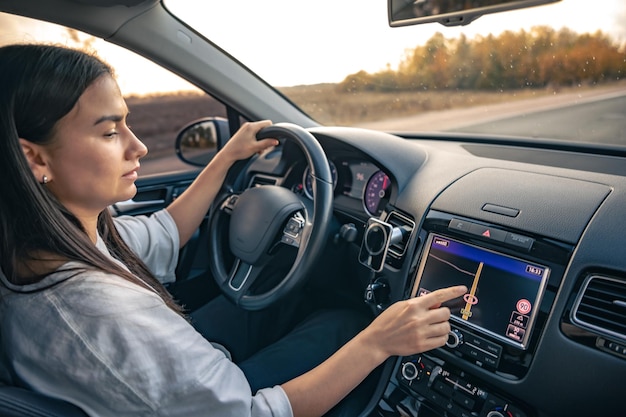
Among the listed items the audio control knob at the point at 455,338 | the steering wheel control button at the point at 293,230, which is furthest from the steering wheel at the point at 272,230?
the audio control knob at the point at 455,338

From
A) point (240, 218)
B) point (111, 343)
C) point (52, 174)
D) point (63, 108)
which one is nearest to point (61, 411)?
point (111, 343)

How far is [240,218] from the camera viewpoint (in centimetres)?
188

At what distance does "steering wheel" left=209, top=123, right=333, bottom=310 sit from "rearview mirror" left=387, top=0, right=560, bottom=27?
0.49 metres

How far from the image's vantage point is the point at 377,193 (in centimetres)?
198

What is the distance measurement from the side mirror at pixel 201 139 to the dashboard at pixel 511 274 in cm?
108

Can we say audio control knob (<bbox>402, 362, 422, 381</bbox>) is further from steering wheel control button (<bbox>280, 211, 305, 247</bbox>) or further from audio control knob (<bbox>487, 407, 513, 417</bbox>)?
steering wheel control button (<bbox>280, 211, 305, 247</bbox>)

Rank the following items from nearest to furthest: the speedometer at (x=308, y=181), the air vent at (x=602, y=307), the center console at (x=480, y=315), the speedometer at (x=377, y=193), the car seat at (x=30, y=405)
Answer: the car seat at (x=30, y=405) < the air vent at (x=602, y=307) < the center console at (x=480, y=315) < the speedometer at (x=377, y=193) < the speedometer at (x=308, y=181)

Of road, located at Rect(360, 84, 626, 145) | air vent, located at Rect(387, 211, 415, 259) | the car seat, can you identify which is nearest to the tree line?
road, located at Rect(360, 84, 626, 145)

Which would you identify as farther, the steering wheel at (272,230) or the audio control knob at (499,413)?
the steering wheel at (272,230)

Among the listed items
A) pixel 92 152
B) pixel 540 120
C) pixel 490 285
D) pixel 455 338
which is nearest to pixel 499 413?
pixel 455 338

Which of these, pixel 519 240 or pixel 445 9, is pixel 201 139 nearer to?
pixel 445 9

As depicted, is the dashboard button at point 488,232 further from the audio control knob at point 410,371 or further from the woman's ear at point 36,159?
the woman's ear at point 36,159

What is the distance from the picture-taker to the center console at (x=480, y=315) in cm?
132

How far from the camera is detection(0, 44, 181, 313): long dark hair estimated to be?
102 centimetres
